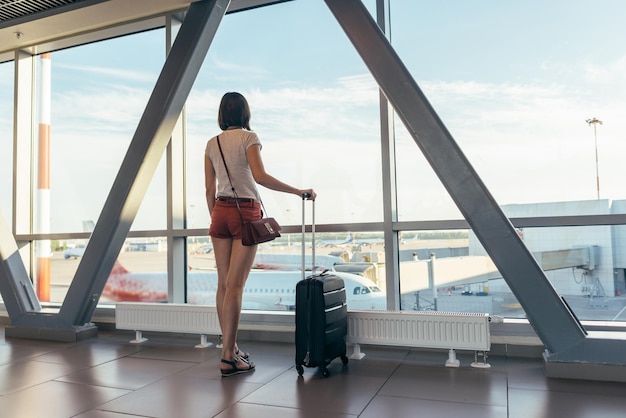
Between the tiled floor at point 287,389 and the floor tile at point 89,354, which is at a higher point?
the tiled floor at point 287,389

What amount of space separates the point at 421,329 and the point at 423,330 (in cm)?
1

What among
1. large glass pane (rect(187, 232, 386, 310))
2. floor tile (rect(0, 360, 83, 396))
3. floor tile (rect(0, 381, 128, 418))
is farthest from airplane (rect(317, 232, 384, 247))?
floor tile (rect(0, 360, 83, 396))

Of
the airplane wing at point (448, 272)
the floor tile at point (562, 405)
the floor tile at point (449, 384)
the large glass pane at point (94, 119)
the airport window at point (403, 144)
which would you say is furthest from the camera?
the large glass pane at point (94, 119)

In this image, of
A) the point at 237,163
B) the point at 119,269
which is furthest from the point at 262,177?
the point at 119,269

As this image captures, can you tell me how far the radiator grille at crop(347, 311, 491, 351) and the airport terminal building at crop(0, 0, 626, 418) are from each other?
13mm

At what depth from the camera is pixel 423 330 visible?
10.4 ft

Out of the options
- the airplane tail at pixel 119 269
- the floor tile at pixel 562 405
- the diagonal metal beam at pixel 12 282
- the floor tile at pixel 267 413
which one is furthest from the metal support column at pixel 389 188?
the diagonal metal beam at pixel 12 282

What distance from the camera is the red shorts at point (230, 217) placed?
298 cm

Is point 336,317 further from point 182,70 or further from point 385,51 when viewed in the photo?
point 182,70

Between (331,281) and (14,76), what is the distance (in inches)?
174

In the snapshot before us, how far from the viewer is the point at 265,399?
2.53 metres

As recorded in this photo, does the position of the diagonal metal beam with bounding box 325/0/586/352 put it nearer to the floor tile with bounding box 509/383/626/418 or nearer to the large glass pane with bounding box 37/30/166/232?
the floor tile with bounding box 509/383/626/418

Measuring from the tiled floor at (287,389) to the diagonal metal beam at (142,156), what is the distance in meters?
0.70

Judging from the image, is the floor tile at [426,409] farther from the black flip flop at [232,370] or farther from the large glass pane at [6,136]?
the large glass pane at [6,136]
